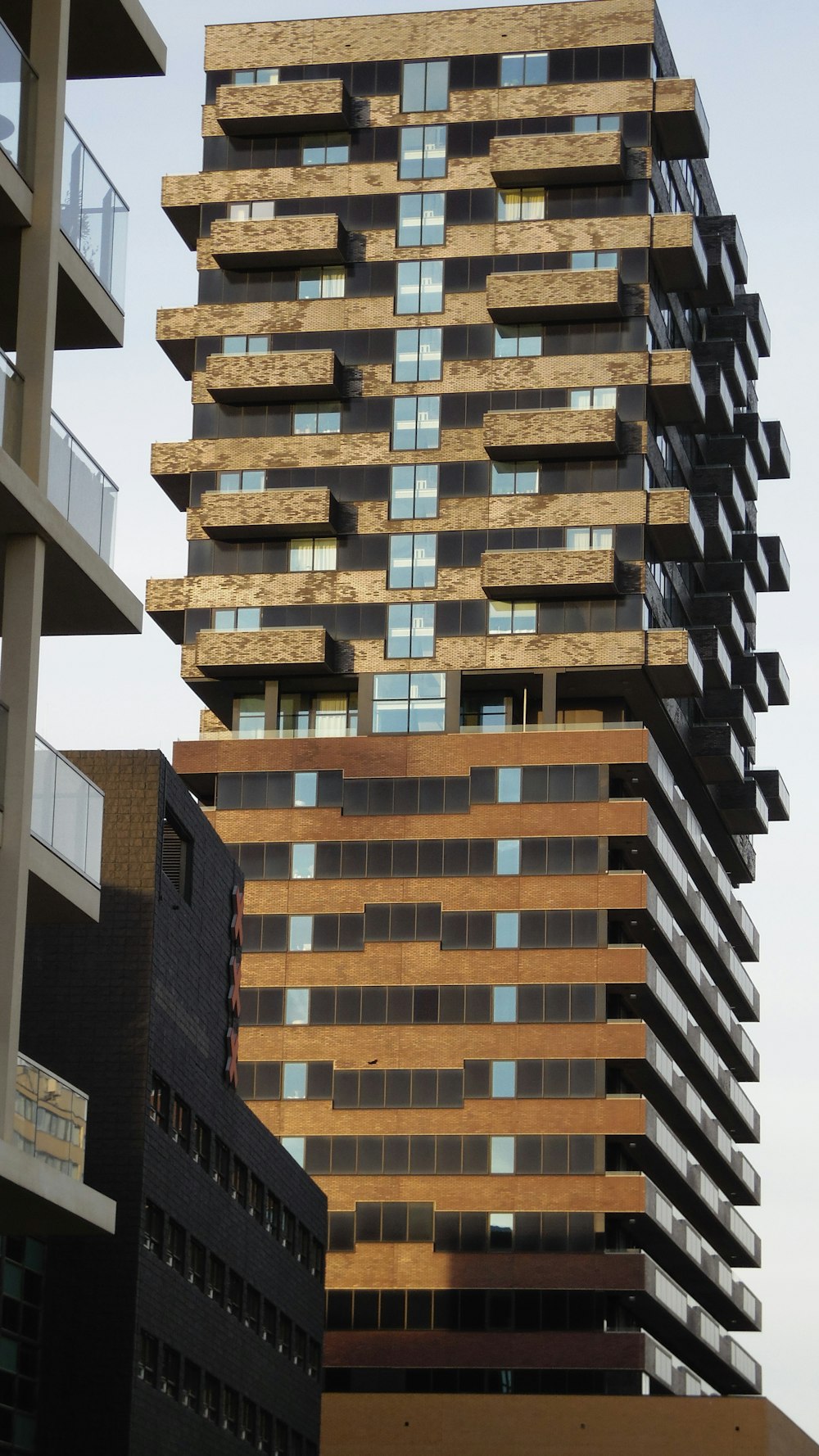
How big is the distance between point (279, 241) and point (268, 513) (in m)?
14.0

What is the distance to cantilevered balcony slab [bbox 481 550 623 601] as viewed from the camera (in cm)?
11562

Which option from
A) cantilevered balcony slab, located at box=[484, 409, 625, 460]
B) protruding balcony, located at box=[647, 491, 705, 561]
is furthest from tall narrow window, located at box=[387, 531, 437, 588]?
protruding balcony, located at box=[647, 491, 705, 561]

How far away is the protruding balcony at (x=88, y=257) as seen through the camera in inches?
1527

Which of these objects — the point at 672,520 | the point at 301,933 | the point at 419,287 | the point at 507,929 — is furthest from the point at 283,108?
the point at 507,929

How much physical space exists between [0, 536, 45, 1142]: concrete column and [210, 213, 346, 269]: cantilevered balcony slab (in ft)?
290

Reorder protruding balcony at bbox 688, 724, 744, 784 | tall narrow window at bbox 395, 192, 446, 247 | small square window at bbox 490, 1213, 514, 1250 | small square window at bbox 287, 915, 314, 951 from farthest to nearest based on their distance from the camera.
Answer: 1. protruding balcony at bbox 688, 724, 744, 784
2. tall narrow window at bbox 395, 192, 446, 247
3. small square window at bbox 287, 915, 314, 951
4. small square window at bbox 490, 1213, 514, 1250

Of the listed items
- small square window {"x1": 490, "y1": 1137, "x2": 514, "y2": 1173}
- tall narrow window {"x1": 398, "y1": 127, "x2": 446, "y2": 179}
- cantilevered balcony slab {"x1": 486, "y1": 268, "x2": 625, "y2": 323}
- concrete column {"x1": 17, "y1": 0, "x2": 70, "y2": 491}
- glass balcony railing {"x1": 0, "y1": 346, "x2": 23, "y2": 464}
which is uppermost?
tall narrow window {"x1": 398, "y1": 127, "x2": 446, "y2": 179}

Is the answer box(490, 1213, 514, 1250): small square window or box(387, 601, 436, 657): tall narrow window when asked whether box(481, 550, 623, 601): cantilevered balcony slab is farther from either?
box(490, 1213, 514, 1250): small square window

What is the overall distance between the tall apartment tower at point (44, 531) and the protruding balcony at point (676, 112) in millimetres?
85952

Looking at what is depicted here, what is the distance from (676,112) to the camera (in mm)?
123188

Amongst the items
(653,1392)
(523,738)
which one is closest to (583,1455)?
(653,1392)

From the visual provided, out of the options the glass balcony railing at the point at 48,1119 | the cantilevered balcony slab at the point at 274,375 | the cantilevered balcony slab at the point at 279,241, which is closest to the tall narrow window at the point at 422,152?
the cantilevered balcony slab at the point at 279,241

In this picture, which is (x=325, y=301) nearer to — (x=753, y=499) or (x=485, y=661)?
(x=485, y=661)

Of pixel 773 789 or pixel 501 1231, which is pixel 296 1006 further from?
pixel 773 789
